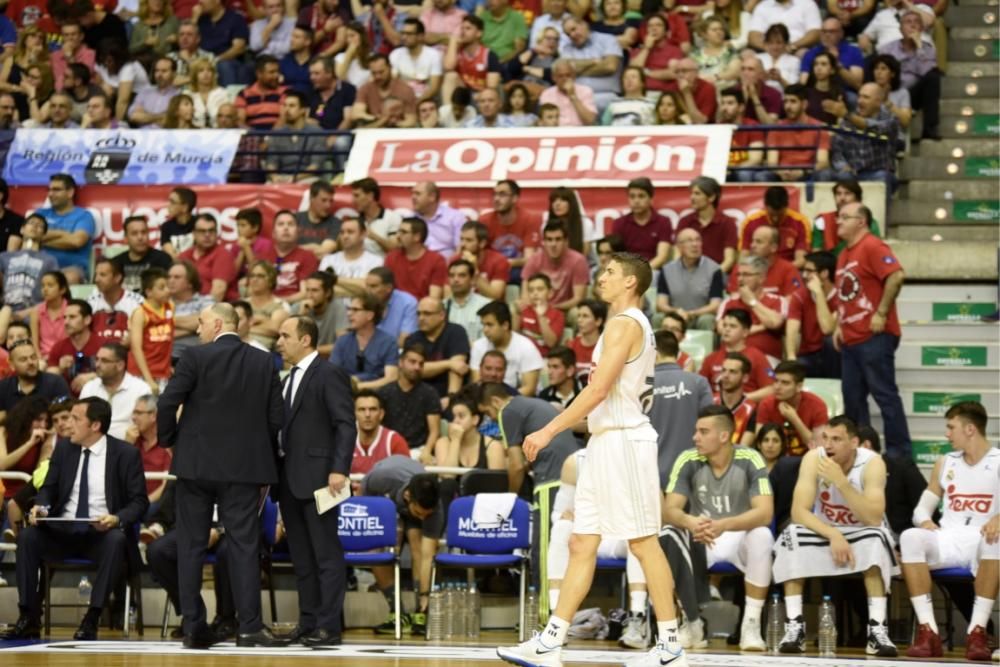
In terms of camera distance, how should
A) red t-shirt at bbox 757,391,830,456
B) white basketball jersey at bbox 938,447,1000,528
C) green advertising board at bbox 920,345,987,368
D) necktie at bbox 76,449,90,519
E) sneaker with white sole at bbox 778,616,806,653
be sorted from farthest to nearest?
green advertising board at bbox 920,345,987,368, red t-shirt at bbox 757,391,830,456, necktie at bbox 76,449,90,519, white basketball jersey at bbox 938,447,1000,528, sneaker with white sole at bbox 778,616,806,653

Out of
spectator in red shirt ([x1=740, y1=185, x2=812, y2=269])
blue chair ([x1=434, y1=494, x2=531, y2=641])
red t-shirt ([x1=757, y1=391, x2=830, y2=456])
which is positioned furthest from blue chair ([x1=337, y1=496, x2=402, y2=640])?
spectator in red shirt ([x1=740, y1=185, x2=812, y2=269])

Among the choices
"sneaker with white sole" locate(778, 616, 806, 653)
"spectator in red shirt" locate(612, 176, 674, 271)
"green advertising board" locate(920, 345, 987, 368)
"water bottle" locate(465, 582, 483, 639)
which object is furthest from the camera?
"spectator in red shirt" locate(612, 176, 674, 271)

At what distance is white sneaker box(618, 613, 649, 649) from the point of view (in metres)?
11.3

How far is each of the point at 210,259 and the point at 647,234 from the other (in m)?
4.20

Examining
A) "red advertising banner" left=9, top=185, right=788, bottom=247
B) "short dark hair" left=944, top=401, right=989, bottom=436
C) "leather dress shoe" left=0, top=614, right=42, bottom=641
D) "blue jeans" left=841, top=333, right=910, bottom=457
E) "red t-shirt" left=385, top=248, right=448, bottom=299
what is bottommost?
"leather dress shoe" left=0, top=614, right=42, bottom=641

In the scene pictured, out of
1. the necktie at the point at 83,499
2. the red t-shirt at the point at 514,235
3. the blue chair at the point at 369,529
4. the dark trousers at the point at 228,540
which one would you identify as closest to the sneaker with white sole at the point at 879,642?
the blue chair at the point at 369,529

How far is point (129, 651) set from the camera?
10297mm

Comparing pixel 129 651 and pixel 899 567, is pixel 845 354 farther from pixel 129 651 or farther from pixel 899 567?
pixel 129 651

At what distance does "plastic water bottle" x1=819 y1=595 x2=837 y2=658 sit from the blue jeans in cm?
250

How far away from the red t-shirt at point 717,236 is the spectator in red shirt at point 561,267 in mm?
973

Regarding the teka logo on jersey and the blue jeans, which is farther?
the teka logo on jersey

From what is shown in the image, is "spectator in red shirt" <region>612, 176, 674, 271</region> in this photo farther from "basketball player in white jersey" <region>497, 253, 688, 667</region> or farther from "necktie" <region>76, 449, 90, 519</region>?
"basketball player in white jersey" <region>497, 253, 688, 667</region>

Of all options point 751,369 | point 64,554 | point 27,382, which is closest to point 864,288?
point 751,369

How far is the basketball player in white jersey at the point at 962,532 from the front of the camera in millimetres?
11117
